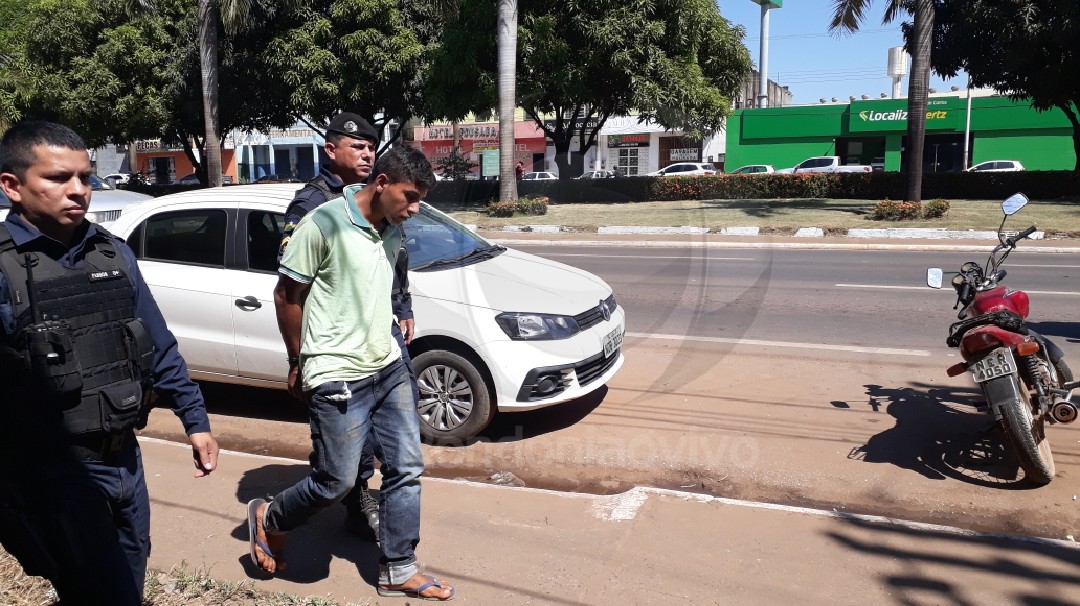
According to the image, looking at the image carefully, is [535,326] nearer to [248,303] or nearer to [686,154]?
[248,303]

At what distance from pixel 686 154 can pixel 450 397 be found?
1911 inches

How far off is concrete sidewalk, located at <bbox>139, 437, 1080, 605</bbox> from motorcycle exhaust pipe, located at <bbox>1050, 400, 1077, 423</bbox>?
3.10 feet

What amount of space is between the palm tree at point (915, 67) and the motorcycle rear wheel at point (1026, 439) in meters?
16.8

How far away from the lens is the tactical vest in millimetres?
2271

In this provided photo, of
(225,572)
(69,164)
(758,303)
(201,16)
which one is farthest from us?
(201,16)

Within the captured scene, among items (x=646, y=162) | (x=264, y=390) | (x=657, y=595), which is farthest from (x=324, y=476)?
(x=646, y=162)

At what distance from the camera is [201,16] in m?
24.2

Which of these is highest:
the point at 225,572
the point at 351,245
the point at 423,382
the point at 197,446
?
the point at 351,245

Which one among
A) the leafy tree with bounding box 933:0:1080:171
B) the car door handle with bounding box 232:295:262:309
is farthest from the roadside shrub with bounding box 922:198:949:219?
the car door handle with bounding box 232:295:262:309

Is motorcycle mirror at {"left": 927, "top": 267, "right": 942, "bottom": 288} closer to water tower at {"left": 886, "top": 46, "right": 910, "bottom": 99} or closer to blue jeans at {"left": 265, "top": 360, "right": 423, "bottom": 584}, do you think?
blue jeans at {"left": 265, "top": 360, "right": 423, "bottom": 584}

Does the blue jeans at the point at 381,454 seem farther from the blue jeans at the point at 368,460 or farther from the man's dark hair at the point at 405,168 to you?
the man's dark hair at the point at 405,168

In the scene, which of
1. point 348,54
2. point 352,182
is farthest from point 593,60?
point 352,182

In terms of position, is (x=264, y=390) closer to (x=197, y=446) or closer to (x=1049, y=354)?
(x=197, y=446)

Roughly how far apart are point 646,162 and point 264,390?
47.8 m
